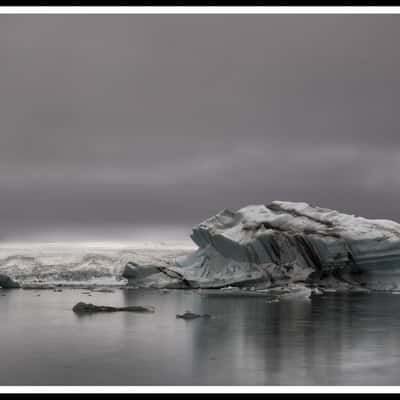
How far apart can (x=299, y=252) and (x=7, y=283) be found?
63.2 ft

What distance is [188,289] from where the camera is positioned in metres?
33.9

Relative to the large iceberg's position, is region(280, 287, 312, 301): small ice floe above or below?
below

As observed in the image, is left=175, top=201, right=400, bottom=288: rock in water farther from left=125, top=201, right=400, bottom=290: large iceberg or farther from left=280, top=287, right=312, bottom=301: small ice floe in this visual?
→ left=280, top=287, right=312, bottom=301: small ice floe

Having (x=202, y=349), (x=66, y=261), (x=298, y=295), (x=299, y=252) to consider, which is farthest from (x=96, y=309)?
(x=66, y=261)

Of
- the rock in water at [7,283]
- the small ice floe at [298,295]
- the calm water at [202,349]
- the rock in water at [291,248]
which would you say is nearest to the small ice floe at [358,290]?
the rock in water at [291,248]

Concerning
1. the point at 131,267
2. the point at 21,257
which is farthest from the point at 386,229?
the point at 21,257

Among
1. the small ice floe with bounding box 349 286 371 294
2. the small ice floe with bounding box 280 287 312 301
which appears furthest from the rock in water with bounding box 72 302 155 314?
the small ice floe with bounding box 349 286 371 294

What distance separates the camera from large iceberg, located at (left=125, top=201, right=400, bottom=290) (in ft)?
98.3

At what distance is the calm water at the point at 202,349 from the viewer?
25.4ft

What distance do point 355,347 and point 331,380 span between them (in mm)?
3247

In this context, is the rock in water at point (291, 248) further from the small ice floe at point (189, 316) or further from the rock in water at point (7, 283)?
the small ice floe at point (189, 316)

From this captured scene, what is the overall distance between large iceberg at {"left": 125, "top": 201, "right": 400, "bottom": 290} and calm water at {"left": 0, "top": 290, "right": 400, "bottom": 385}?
41.5 feet

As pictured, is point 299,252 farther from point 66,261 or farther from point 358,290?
point 66,261

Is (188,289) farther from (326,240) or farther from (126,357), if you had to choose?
(126,357)
